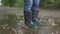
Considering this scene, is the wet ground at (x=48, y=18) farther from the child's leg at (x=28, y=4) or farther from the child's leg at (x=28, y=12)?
the child's leg at (x=28, y=4)

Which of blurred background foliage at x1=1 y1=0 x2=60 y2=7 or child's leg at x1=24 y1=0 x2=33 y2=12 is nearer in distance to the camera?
child's leg at x1=24 y1=0 x2=33 y2=12

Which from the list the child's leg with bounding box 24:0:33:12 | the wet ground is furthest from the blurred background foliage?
the child's leg with bounding box 24:0:33:12

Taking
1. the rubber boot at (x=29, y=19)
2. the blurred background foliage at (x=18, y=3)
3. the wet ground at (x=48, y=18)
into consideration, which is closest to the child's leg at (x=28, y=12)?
the rubber boot at (x=29, y=19)

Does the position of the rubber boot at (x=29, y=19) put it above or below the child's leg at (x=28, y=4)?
below

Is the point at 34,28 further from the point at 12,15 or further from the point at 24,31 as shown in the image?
the point at 12,15

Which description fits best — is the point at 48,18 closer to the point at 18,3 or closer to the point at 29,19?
the point at 29,19

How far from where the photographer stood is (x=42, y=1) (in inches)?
234

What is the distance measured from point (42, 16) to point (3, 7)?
1.40 meters

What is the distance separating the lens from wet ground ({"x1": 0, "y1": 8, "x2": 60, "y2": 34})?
3.93 m

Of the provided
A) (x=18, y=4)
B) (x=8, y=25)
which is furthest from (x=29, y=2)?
(x=18, y=4)

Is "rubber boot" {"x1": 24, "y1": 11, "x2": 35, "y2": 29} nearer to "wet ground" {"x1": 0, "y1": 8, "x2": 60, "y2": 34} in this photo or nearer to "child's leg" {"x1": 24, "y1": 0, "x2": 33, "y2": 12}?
"child's leg" {"x1": 24, "y1": 0, "x2": 33, "y2": 12}

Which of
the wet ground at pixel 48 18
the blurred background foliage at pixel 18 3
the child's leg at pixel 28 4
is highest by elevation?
the child's leg at pixel 28 4

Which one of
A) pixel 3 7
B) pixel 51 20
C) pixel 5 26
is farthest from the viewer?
pixel 3 7

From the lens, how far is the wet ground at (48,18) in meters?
3.93
